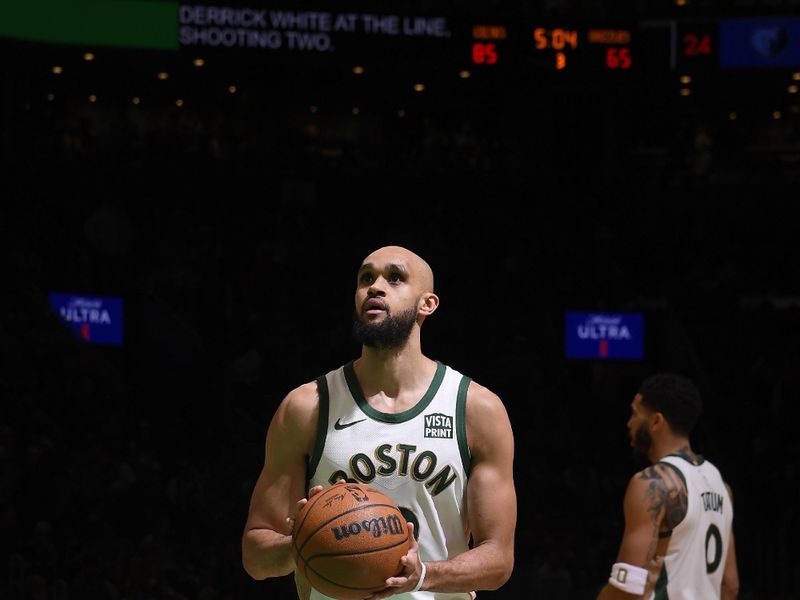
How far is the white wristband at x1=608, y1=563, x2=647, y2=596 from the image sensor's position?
5723 millimetres

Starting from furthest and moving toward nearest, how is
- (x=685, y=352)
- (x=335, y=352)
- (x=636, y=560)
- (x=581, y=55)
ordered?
1. (x=581, y=55)
2. (x=685, y=352)
3. (x=335, y=352)
4. (x=636, y=560)

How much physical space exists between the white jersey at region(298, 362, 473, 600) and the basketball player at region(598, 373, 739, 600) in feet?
4.87

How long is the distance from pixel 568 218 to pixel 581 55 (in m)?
2.68

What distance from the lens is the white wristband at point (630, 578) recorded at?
572 cm

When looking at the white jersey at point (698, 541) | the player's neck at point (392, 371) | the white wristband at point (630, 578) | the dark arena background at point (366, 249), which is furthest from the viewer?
the dark arena background at point (366, 249)

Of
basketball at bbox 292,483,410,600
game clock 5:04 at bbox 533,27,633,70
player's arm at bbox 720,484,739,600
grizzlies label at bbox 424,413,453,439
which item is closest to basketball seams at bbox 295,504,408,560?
basketball at bbox 292,483,410,600

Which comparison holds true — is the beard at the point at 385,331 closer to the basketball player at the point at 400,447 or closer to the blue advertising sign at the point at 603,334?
the basketball player at the point at 400,447

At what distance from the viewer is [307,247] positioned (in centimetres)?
1780

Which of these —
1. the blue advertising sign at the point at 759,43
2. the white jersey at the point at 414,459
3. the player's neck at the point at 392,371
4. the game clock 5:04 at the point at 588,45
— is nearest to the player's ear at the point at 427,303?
the player's neck at the point at 392,371

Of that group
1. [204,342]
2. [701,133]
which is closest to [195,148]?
[204,342]

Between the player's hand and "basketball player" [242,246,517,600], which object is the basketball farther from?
"basketball player" [242,246,517,600]

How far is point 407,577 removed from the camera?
3.99 metres

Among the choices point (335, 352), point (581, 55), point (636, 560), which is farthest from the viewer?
point (581, 55)

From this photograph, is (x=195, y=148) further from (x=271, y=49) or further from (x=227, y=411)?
(x=227, y=411)
